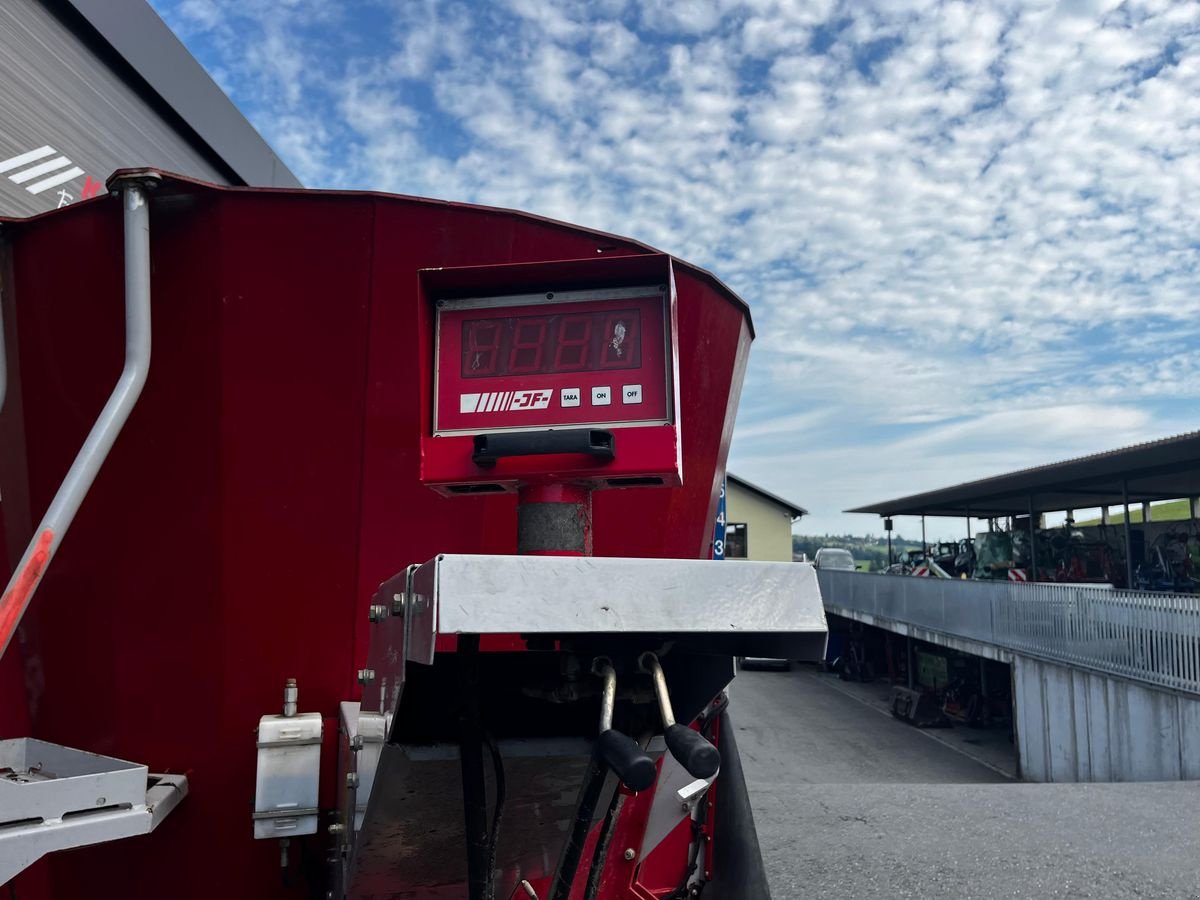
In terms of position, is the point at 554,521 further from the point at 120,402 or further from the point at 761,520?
the point at 761,520

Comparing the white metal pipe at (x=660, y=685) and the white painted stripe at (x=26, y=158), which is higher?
the white painted stripe at (x=26, y=158)

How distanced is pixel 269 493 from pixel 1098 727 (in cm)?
1292

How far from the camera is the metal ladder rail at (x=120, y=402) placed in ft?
6.91

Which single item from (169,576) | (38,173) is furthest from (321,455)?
(38,173)

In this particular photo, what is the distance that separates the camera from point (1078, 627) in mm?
12945

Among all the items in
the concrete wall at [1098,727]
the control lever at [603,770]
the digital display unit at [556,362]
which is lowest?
the concrete wall at [1098,727]

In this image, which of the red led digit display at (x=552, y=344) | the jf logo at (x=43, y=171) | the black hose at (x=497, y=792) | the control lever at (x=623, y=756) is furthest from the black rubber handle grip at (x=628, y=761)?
the jf logo at (x=43, y=171)

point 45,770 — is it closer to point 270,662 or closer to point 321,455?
point 270,662

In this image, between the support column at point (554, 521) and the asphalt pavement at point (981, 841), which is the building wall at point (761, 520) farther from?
the support column at point (554, 521)

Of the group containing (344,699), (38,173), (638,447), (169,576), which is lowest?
(344,699)

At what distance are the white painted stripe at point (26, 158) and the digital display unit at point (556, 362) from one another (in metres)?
2.72

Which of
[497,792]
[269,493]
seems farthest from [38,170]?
[497,792]

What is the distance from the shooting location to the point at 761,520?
35.1m

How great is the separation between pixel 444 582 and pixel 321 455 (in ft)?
4.50
